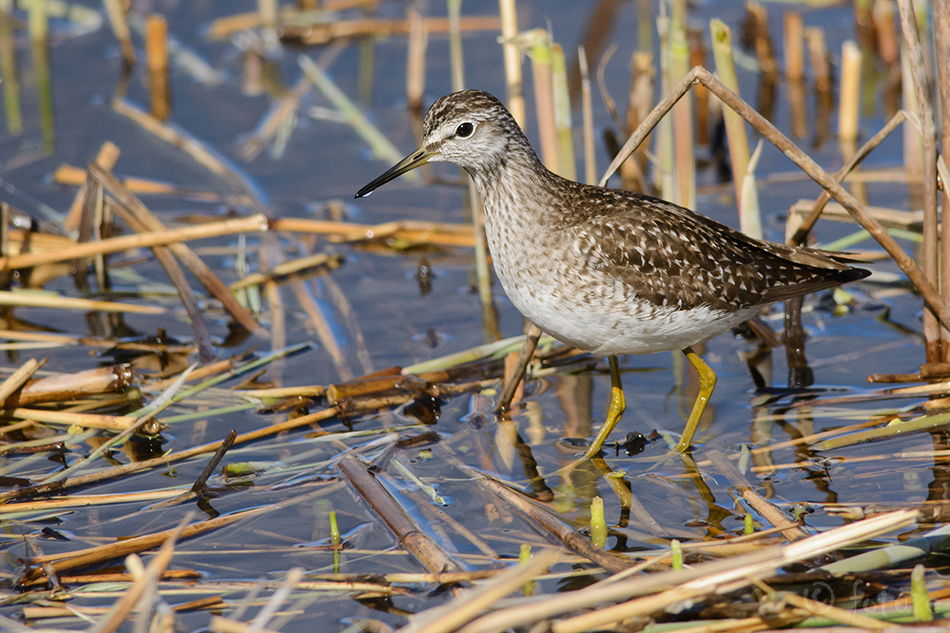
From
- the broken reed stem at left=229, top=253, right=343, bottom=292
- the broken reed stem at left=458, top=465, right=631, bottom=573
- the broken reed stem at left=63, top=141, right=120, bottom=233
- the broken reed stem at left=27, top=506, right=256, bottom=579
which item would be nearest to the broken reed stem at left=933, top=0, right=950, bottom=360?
the broken reed stem at left=458, top=465, right=631, bottom=573

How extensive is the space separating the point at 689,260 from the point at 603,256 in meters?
0.57

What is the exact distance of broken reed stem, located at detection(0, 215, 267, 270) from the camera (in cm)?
732

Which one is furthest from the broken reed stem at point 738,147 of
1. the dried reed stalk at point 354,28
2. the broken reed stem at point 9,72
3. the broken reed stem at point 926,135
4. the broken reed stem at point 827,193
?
the broken reed stem at point 9,72

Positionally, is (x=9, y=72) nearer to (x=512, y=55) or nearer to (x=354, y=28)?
(x=354, y=28)

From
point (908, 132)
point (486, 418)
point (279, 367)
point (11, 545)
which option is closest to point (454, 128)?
point (486, 418)

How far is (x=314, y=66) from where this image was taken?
11438mm

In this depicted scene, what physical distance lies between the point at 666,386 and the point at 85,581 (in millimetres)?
3985

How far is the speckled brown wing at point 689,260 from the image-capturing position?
5.64 metres

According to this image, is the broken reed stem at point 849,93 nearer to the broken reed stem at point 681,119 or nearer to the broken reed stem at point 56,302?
the broken reed stem at point 681,119

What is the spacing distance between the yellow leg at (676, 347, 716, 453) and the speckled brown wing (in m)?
0.52

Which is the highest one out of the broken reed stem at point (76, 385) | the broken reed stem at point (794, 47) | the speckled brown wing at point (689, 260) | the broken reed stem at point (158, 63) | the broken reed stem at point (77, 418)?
the broken reed stem at point (158, 63)

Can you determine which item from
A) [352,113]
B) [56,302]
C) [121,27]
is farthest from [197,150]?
[56,302]

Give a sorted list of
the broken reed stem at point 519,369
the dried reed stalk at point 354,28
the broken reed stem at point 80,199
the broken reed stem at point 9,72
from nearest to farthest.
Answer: the broken reed stem at point 519,369, the broken reed stem at point 80,199, the broken reed stem at point 9,72, the dried reed stalk at point 354,28

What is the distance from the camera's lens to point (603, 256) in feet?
18.4
